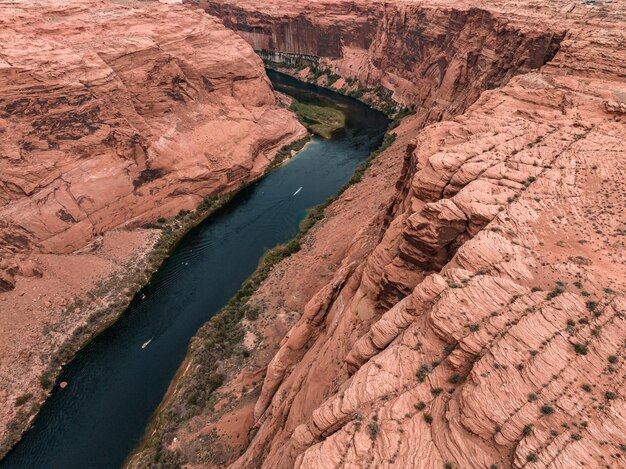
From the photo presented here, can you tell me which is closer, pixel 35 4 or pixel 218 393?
pixel 218 393

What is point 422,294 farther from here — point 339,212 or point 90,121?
point 90,121

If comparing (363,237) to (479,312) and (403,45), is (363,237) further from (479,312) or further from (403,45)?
(403,45)

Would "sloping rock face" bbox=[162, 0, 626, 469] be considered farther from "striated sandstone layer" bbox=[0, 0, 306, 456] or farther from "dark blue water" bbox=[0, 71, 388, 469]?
"striated sandstone layer" bbox=[0, 0, 306, 456]

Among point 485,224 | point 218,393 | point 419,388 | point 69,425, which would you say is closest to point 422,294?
point 419,388

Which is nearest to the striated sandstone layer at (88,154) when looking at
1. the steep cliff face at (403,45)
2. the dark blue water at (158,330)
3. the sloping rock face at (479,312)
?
the dark blue water at (158,330)

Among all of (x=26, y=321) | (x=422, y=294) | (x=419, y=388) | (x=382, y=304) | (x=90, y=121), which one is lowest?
(x=26, y=321)

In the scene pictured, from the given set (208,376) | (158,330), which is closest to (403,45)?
(158,330)
